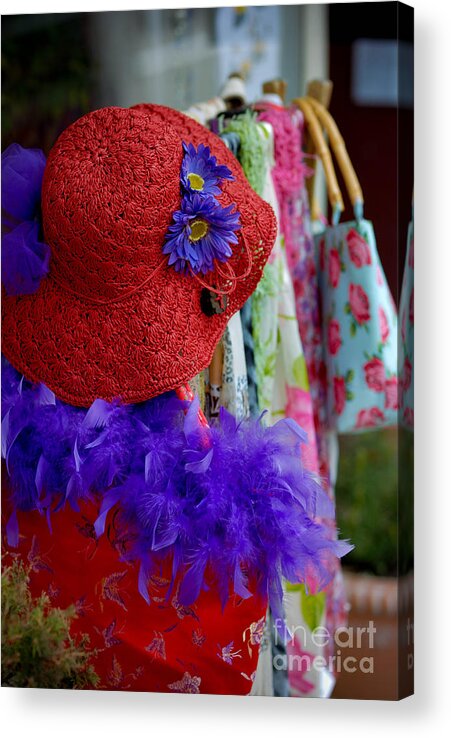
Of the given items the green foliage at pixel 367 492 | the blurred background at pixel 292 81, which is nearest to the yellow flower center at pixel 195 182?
the blurred background at pixel 292 81

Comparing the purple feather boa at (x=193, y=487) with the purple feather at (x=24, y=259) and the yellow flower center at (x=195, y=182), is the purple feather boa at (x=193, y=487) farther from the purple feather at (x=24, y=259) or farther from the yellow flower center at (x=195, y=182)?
the yellow flower center at (x=195, y=182)

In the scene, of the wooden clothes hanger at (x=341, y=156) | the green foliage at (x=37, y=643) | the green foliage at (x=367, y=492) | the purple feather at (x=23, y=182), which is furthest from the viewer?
the green foliage at (x=367, y=492)

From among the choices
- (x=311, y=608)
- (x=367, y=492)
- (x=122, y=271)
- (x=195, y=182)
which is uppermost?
(x=195, y=182)

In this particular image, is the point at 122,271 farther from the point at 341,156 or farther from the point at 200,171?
the point at 341,156

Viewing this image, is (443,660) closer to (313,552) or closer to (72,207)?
(313,552)

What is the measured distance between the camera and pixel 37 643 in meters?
1.41

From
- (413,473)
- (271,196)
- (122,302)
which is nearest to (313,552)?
(413,473)

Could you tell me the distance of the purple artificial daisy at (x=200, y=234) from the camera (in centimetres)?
115

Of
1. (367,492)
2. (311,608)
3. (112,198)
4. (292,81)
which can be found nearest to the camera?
(112,198)

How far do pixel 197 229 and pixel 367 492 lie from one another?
2045mm

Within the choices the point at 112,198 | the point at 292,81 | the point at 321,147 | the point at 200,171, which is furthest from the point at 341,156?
the point at 292,81

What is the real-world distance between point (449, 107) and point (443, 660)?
2.64 feet

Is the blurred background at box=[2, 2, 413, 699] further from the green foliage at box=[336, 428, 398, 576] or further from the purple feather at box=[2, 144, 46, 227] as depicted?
the purple feather at box=[2, 144, 46, 227]

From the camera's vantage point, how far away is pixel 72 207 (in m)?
1.13
